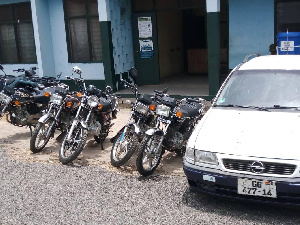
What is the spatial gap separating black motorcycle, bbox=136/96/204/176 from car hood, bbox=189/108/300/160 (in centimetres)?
86

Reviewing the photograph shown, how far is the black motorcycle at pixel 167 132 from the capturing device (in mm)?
5684

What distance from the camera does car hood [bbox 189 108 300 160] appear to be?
14.0ft

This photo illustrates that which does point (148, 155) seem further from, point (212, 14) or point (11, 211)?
point (212, 14)

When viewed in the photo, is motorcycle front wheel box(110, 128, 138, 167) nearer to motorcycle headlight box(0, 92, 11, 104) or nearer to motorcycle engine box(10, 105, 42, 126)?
motorcycle engine box(10, 105, 42, 126)

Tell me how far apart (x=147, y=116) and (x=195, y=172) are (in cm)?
208

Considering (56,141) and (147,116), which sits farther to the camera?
(56,141)

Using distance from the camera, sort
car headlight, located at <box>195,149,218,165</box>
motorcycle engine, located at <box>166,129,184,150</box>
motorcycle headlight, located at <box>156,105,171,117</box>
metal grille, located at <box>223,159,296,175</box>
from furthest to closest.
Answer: motorcycle engine, located at <box>166,129,184,150</box>, motorcycle headlight, located at <box>156,105,171,117</box>, car headlight, located at <box>195,149,218,165</box>, metal grille, located at <box>223,159,296,175</box>

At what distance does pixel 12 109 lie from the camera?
814 centimetres

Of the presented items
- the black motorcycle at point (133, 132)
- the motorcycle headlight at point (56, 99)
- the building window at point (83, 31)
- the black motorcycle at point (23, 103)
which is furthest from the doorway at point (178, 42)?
the black motorcycle at point (133, 132)

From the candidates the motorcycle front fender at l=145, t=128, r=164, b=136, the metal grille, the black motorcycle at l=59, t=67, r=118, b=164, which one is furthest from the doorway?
the metal grille

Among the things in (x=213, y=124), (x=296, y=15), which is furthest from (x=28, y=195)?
(x=296, y=15)

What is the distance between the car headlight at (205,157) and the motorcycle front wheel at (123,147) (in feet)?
5.21

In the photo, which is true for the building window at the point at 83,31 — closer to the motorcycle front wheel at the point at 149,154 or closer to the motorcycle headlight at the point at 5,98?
the motorcycle headlight at the point at 5,98

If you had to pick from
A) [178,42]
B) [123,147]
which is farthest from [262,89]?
[178,42]
